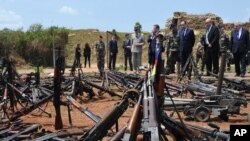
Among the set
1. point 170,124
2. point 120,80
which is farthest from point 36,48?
point 170,124

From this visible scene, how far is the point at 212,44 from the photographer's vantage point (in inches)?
724

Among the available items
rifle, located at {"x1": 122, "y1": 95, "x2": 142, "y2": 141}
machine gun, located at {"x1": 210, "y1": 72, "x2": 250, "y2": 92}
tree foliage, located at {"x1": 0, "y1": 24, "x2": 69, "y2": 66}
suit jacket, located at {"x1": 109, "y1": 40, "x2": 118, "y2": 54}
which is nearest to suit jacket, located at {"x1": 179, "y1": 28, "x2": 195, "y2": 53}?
machine gun, located at {"x1": 210, "y1": 72, "x2": 250, "y2": 92}

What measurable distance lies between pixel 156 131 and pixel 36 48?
3353 cm

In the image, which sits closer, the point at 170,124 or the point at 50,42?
the point at 170,124

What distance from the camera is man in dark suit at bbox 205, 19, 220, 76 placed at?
60.1ft

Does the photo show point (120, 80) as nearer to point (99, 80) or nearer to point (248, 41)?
point (99, 80)

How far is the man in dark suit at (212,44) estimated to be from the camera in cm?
1831

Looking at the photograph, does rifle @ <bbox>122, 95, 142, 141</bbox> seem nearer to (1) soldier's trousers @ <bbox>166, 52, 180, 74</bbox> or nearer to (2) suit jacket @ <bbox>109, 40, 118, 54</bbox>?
(1) soldier's trousers @ <bbox>166, 52, 180, 74</bbox>

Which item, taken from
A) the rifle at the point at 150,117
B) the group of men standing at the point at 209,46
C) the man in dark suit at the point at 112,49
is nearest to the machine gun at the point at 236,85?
the group of men standing at the point at 209,46

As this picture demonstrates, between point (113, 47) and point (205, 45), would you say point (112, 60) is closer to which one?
point (113, 47)

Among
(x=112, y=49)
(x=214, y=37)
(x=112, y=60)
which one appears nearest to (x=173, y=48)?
(x=214, y=37)

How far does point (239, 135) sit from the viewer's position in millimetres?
5594

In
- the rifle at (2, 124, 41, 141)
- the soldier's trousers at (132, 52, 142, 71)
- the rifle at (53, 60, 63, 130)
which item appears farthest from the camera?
the soldier's trousers at (132, 52, 142, 71)

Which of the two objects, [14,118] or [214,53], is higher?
[214,53]
